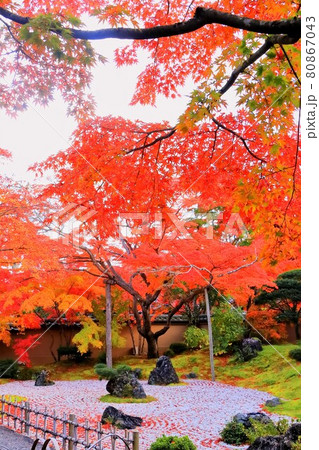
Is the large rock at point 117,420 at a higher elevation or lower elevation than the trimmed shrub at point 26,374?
higher

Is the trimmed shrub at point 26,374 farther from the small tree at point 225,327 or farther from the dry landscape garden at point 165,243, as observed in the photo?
the small tree at point 225,327

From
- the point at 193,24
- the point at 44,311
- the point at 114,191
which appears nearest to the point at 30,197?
the point at 114,191

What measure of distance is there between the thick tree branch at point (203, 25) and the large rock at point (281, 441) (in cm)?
383

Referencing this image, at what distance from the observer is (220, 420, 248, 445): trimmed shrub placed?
6287 mm

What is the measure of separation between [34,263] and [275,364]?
9026 millimetres

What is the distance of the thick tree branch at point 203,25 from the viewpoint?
2584mm

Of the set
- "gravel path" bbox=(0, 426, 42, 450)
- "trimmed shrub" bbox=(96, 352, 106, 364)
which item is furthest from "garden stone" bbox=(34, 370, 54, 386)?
"gravel path" bbox=(0, 426, 42, 450)

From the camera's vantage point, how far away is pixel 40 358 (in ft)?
60.8

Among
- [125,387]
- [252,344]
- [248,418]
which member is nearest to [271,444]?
[248,418]

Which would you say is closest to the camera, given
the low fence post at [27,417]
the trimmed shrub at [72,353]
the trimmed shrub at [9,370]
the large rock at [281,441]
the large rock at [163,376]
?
the large rock at [281,441]

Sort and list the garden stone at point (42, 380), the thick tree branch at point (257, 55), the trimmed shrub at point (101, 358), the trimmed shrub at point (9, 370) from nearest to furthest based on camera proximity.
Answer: the thick tree branch at point (257, 55) < the garden stone at point (42, 380) < the trimmed shrub at point (9, 370) < the trimmed shrub at point (101, 358)

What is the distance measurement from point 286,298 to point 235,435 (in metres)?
9.36

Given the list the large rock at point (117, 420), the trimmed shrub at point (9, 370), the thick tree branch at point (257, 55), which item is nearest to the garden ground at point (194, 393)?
the large rock at point (117, 420)

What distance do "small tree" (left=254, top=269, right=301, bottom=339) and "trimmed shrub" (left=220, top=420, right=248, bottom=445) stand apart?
27.6 feet
